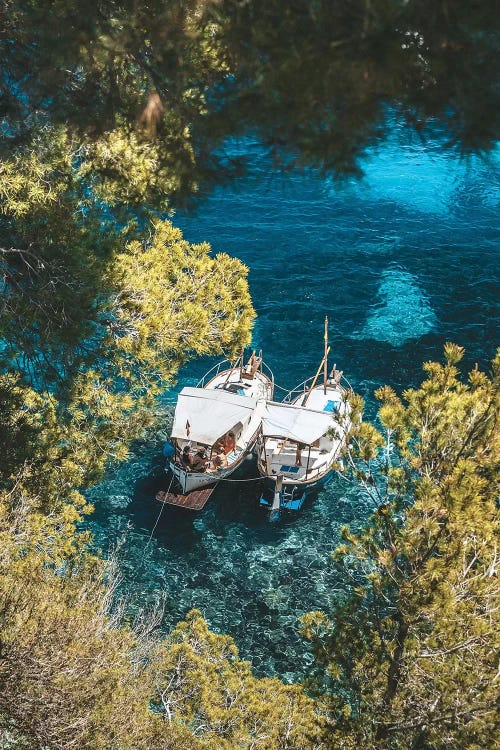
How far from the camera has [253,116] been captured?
710 cm

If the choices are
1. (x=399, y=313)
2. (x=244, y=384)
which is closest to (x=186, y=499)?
(x=244, y=384)

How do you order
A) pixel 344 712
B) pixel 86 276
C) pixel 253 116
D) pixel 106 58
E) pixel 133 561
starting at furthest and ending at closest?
pixel 133 561, pixel 86 276, pixel 344 712, pixel 106 58, pixel 253 116

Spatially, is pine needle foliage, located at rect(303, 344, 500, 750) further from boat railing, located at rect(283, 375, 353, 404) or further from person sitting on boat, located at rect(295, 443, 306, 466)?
boat railing, located at rect(283, 375, 353, 404)

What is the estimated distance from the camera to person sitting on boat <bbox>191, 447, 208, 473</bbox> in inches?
1030

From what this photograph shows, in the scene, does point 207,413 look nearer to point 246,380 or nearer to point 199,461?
point 199,461

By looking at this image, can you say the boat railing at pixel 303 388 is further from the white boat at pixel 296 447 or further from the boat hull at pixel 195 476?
the boat hull at pixel 195 476

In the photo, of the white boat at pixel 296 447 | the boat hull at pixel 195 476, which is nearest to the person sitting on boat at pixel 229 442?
the boat hull at pixel 195 476

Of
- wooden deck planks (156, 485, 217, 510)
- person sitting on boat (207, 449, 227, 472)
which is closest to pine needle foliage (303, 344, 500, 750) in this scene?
wooden deck planks (156, 485, 217, 510)

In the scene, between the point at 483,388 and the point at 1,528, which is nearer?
the point at 483,388

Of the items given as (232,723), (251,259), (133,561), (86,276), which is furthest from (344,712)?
(251,259)

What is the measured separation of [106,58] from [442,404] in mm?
6291

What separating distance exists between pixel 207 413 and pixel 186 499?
116 inches

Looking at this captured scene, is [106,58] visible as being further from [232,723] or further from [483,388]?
[232,723]

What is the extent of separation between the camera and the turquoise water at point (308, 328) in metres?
22.3
